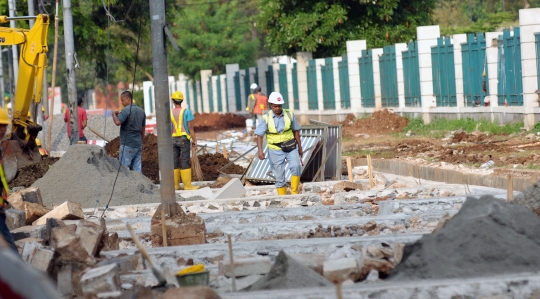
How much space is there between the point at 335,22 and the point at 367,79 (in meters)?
3.83

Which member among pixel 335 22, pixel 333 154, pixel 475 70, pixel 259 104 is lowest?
pixel 333 154

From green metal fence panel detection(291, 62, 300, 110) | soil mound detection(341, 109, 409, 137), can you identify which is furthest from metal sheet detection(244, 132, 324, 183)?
green metal fence panel detection(291, 62, 300, 110)

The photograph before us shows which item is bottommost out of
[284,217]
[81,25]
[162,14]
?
[284,217]

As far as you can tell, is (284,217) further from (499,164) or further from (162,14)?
(499,164)

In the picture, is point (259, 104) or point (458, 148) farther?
point (259, 104)

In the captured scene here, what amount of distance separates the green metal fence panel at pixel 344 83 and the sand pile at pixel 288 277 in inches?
1087

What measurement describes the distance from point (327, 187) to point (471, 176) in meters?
2.21

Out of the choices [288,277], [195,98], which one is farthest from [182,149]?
[195,98]

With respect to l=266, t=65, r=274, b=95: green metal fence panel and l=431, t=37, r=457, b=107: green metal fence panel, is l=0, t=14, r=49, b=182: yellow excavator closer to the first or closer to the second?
l=431, t=37, r=457, b=107: green metal fence panel

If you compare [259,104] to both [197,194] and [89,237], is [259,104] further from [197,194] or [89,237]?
[89,237]

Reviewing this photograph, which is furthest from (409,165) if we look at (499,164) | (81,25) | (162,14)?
(81,25)

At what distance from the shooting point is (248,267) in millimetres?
7656

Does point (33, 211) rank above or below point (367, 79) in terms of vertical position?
below

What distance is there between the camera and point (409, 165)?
1720cm
